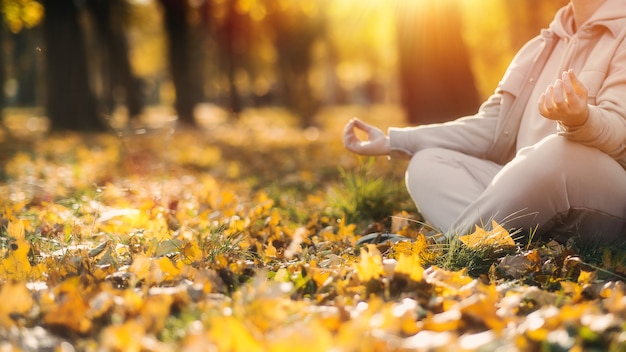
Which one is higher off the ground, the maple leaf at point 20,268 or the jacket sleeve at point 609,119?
the jacket sleeve at point 609,119

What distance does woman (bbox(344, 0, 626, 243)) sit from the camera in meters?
2.76

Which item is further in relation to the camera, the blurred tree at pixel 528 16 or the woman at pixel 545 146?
the blurred tree at pixel 528 16

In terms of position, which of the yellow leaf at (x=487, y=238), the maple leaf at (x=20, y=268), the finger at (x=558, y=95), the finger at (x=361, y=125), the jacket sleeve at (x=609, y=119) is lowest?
the yellow leaf at (x=487, y=238)

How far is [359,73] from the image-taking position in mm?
64938

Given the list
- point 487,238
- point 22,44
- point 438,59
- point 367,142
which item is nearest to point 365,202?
point 367,142

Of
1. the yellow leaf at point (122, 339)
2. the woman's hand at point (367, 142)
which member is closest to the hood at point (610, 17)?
the woman's hand at point (367, 142)

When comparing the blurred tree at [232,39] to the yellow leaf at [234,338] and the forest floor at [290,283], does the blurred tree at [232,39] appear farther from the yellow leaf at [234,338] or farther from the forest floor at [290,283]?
the yellow leaf at [234,338]

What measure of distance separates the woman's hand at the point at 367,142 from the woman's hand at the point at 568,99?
1.11m

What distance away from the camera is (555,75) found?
3266 mm

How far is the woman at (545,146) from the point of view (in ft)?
9.06

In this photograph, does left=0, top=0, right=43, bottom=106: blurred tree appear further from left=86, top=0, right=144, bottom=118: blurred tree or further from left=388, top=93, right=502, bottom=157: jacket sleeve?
left=388, top=93, right=502, bottom=157: jacket sleeve

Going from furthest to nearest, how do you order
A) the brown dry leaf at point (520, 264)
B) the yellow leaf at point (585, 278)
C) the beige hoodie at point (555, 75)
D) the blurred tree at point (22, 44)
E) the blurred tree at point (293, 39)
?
the blurred tree at point (293, 39) < the blurred tree at point (22, 44) < the beige hoodie at point (555, 75) < the brown dry leaf at point (520, 264) < the yellow leaf at point (585, 278)

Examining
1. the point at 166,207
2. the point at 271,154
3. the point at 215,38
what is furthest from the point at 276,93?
the point at 166,207

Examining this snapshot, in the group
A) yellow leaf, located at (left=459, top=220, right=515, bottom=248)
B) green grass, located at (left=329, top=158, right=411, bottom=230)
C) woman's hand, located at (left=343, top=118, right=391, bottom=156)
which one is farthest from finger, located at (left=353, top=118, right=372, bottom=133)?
yellow leaf, located at (left=459, top=220, right=515, bottom=248)
